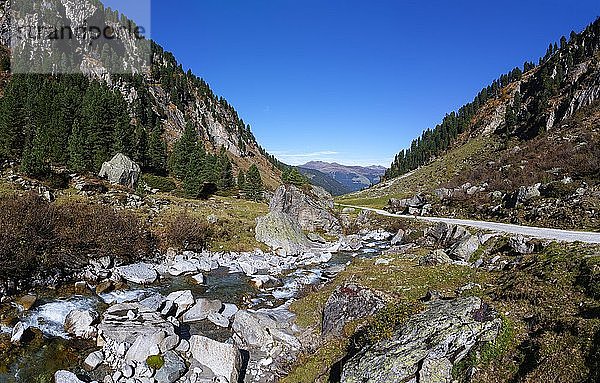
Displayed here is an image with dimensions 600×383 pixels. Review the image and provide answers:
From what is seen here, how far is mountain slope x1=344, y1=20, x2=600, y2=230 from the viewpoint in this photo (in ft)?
119

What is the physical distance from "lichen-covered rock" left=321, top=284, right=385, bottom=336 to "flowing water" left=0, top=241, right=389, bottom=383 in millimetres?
5763

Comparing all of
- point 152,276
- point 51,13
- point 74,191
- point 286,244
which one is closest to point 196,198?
point 74,191

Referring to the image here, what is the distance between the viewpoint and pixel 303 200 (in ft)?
199

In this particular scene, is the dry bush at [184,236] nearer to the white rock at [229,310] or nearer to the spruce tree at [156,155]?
the white rock at [229,310]

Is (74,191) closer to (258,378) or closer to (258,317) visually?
(258,317)

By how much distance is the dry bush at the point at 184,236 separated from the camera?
37.7m

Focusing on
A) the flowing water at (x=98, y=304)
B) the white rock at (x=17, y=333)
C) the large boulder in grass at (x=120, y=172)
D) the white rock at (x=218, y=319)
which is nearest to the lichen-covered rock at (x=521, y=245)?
the flowing water at (x=98, y=304)

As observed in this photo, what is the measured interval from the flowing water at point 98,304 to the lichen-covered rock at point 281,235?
5.83 m

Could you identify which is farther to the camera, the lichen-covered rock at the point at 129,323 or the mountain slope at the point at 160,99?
the mountain slope at the point at 160,99

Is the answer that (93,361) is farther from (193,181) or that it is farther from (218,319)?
(193,181)

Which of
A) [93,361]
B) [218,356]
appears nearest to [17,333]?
[93,361]

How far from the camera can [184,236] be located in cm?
3834

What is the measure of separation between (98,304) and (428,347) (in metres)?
20.5

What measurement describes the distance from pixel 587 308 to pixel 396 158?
187813mm
